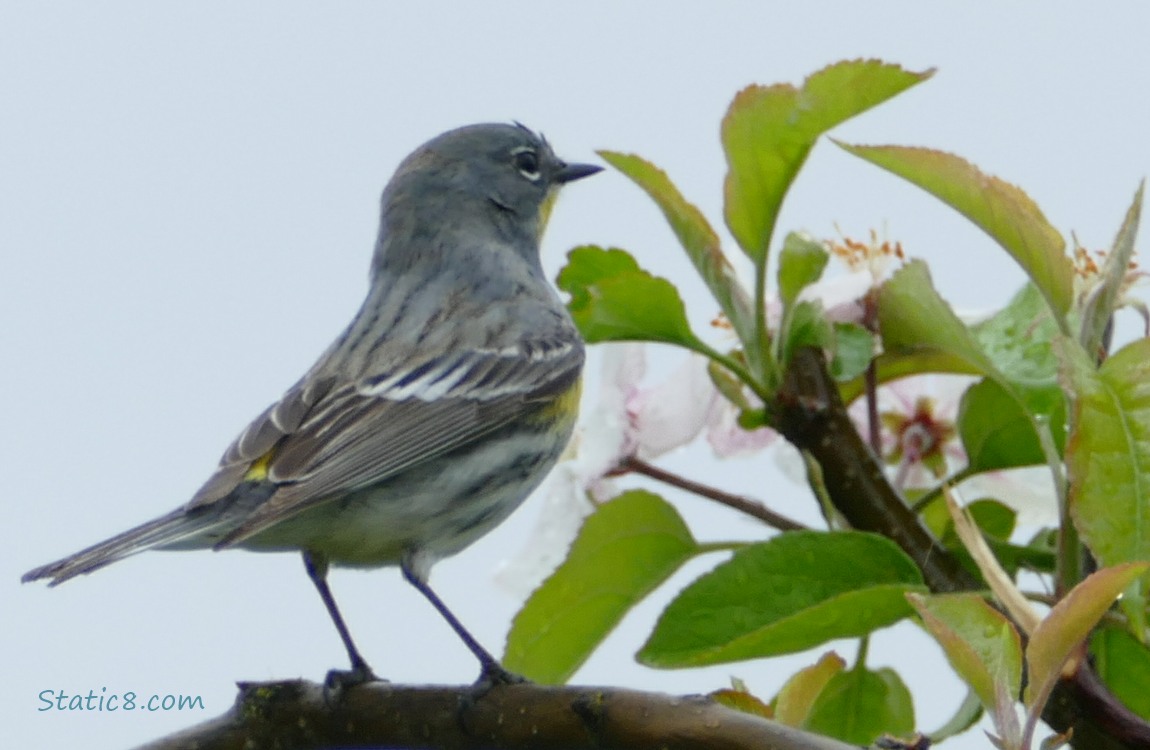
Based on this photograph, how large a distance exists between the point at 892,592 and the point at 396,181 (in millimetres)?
2638

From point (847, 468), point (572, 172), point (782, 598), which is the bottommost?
point (782, 598)

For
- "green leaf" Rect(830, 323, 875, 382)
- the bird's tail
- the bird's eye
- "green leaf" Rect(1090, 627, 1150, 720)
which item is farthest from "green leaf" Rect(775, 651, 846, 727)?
the bird's eye

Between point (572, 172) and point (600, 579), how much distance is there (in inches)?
92.5

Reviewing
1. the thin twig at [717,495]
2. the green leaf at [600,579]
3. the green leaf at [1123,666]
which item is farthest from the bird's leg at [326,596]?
the green leaf at [1123,666]

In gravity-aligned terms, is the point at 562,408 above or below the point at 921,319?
above

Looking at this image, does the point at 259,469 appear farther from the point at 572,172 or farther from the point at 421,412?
the point at 572,172

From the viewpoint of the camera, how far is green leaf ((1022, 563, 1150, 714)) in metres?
1.39

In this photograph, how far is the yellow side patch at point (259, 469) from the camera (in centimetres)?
277

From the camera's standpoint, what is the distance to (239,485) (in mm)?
2746

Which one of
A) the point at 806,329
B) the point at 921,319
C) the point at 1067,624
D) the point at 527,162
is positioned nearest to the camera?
the point at 1067,624

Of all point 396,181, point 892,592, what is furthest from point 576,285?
point 396,181

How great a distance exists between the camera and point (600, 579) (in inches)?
82.7

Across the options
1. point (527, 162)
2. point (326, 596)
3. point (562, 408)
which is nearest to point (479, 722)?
point (326, 596)

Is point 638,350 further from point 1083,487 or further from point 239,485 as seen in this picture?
point 1083,487
